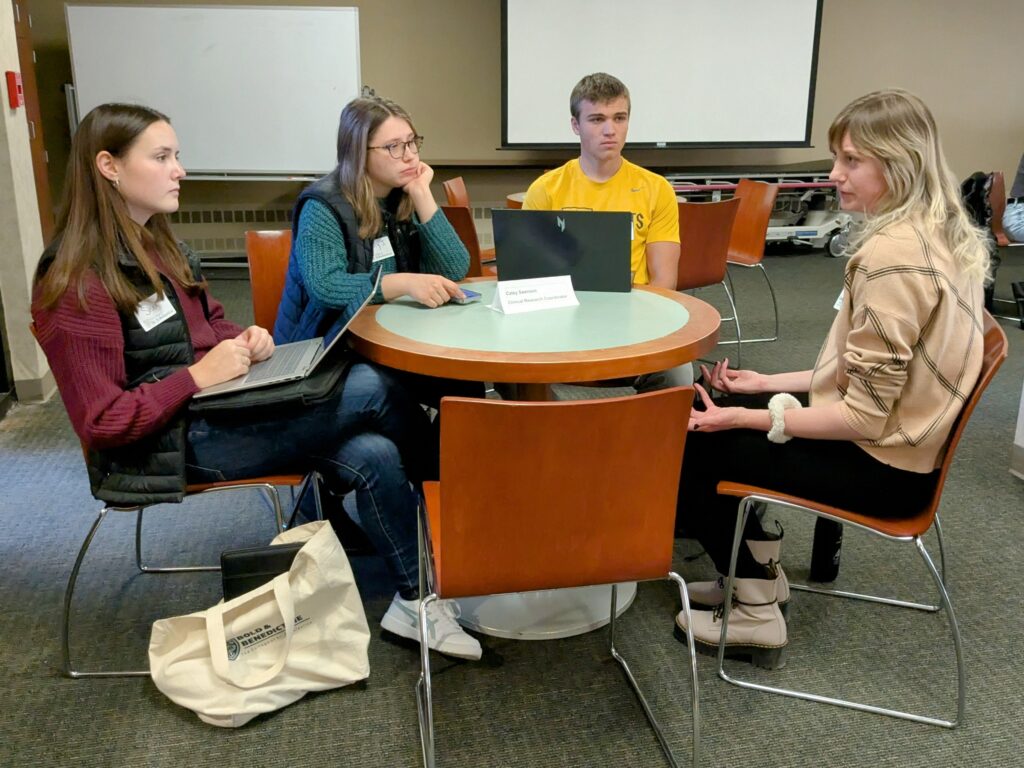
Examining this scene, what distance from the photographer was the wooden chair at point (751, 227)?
3967 mm

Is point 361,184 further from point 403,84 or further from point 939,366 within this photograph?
point 403,84

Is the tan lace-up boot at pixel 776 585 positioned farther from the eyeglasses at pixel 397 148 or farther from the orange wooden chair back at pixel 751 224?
the orange wooden chair back at pixel 751 224

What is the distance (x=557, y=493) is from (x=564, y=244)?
35.8 inches

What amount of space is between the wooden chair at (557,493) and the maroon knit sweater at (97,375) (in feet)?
2.06

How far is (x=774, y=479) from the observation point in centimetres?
160

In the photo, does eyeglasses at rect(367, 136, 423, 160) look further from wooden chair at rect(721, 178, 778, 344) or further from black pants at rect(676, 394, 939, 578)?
wooden chair at rect(721, 178, 778, 344)

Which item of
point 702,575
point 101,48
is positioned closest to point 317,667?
point 702,575

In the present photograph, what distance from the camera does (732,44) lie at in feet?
19.8

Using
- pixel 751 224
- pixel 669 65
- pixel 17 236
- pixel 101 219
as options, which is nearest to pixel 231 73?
pixel 17 236

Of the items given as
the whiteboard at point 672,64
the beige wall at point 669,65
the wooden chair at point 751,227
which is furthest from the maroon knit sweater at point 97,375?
the whiteboard at point 672,64

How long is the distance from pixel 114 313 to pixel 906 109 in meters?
1.50

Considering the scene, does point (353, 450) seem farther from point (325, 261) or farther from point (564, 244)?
point (564, 244)

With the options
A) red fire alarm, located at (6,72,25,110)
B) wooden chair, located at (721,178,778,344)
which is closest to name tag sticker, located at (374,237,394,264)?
red fire alarm, located at (6,72,25,110)

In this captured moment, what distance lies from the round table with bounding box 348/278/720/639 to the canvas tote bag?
387mm
